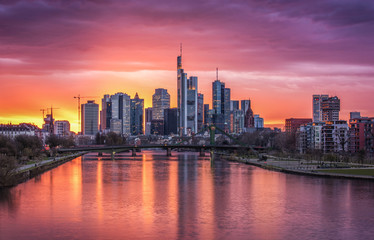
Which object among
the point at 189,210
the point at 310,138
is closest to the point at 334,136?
the point at 310,138

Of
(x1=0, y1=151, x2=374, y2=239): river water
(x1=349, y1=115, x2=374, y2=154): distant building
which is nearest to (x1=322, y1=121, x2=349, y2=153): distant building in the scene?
(x1=349, y1=115, x2=374, y2=154): distant building

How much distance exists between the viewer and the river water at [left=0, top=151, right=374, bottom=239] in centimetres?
3036

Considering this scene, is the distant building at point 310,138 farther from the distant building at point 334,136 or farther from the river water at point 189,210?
the river water at point 189,210

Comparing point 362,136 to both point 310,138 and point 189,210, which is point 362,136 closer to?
point 310,138

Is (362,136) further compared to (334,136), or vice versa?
(334,136)

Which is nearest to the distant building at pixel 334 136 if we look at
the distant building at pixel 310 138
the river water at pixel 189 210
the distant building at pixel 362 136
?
the distant building at pixel 310 138

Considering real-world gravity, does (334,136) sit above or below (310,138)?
above

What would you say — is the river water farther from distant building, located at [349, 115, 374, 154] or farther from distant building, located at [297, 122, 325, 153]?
distant building, located at [297, 122, 325, 153]

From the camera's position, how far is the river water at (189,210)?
99.6 ft

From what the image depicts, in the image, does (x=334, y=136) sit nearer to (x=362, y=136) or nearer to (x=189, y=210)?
(x=362, y=136)

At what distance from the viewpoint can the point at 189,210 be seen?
38.2 meters

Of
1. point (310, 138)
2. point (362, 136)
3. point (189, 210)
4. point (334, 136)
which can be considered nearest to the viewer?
point (189, 210)

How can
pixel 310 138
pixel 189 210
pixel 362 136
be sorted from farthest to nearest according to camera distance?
pixel 310 138 < pixel 362 136 < pixel 189 210

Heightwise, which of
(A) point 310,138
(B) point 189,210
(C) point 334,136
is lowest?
(B) point 189,210
